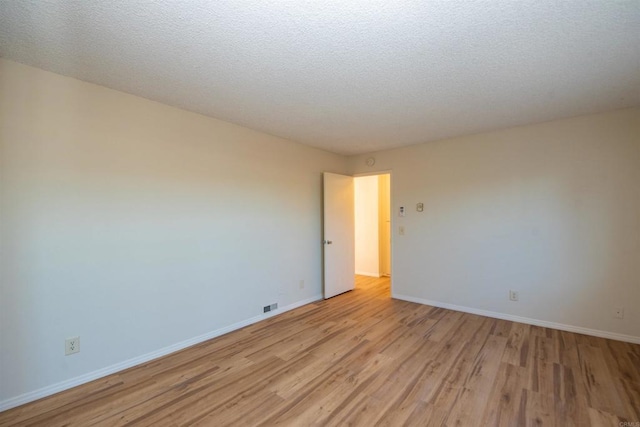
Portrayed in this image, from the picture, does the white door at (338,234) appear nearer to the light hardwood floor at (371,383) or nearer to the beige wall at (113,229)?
the beige wall at (113,229)

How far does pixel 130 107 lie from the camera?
2467 mm

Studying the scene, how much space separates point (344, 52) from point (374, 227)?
4367mm

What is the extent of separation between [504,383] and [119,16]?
11.8 ft

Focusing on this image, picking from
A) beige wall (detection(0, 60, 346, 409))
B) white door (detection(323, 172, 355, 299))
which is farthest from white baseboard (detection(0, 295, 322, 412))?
white door (detection(323, 172, 355, 299))

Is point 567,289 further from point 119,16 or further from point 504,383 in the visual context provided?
point 119,16

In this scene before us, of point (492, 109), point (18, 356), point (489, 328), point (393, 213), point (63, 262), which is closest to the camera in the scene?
point (18, 356)

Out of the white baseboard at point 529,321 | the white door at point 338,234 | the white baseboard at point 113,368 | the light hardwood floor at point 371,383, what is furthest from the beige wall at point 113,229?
the white baseboard at point 529,321

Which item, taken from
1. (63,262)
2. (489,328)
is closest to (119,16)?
(63,262)

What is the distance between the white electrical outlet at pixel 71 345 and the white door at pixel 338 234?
9.73 feet

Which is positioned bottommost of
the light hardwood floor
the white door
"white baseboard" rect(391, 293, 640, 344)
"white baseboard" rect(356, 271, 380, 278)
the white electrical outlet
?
the light hardwood floor

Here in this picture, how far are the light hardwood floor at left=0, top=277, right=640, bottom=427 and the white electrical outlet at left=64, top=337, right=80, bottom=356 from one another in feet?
0.96

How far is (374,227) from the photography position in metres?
5.86

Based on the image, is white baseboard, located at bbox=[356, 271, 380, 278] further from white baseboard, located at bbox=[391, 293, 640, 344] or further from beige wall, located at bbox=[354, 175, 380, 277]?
white baseboard, located at bbox=[391, 293, 640, 344]

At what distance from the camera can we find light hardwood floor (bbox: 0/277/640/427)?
185 cm
